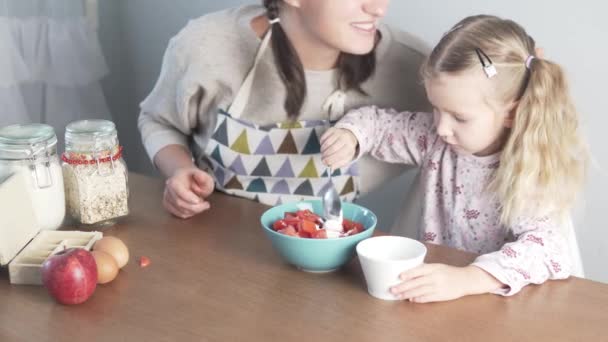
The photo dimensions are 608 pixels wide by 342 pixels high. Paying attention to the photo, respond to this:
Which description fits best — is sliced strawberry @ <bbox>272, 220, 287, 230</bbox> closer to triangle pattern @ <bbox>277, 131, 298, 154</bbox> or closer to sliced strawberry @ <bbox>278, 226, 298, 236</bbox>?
sliced strawberry @ <bbox>278, 226, 298, 236</bbox>

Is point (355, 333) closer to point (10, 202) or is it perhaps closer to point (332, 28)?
point (10, 202)

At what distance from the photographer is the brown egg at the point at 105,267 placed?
1059mm

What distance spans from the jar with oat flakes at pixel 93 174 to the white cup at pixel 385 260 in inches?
17.9

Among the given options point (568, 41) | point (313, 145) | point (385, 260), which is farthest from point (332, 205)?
point (568, 41)

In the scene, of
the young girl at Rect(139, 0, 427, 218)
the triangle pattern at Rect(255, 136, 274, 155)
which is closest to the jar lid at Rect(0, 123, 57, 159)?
the young girl at Rect(139, 0, 427, 218)

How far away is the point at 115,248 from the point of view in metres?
1.11

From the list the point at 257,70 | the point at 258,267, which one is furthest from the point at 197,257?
the point at 257,70

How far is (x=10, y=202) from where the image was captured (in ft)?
3.57

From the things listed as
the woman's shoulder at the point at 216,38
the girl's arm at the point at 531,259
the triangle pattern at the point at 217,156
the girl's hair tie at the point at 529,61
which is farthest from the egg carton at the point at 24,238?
the girl's hair tie at the point at 529,61

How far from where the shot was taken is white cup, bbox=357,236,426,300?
3.29ft

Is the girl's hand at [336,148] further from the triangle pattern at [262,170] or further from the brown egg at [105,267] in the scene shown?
the brown egg at [105,267]

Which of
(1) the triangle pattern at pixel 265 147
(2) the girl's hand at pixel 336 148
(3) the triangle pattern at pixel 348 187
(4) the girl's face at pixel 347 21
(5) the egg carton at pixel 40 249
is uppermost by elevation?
(4) the girl's face at pixel 347 21

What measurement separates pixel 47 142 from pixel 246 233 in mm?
360

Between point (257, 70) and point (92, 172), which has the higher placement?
point (257, 70)
